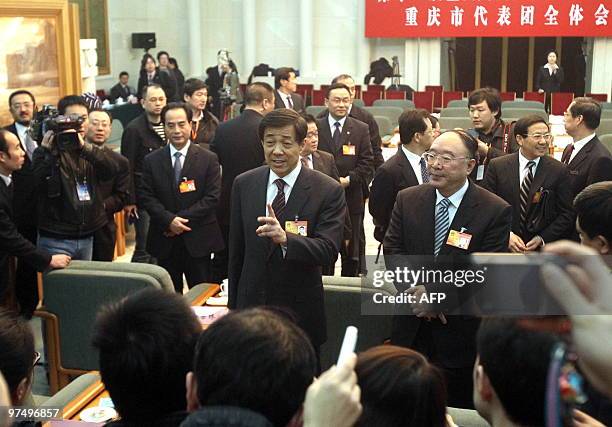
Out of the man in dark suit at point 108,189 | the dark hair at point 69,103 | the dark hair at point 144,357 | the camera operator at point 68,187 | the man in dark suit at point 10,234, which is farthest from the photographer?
the dark hair at point 69,103

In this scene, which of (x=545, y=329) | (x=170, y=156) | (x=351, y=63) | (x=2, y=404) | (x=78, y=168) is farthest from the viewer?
(x=351, y=63)

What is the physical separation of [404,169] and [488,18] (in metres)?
12.7

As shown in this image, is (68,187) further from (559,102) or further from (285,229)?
(559,102)

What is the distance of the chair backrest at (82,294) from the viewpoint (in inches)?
138

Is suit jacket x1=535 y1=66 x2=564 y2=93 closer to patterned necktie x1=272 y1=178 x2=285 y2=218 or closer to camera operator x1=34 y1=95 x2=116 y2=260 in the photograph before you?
camera operator x1=34 y1=95 x2=116 y2=260

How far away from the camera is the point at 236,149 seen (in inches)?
208

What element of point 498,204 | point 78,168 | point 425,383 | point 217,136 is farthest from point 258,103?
point 425,383

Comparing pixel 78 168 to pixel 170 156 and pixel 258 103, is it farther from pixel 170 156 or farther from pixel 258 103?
pixel 258 103

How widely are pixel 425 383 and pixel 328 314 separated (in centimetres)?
194

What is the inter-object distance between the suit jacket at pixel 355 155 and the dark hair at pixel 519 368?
4.23 meters

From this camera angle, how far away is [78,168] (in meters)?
4.34

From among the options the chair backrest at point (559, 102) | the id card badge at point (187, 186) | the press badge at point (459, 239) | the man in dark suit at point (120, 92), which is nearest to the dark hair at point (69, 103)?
the id card badge at point (187, 186)

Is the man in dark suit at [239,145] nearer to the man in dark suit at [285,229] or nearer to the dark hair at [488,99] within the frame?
the dark hair at [488,99]

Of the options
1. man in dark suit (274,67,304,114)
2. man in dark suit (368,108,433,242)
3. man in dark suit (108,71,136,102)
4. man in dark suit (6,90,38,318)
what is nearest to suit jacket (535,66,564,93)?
man in dark suit (108,71,136,102)
